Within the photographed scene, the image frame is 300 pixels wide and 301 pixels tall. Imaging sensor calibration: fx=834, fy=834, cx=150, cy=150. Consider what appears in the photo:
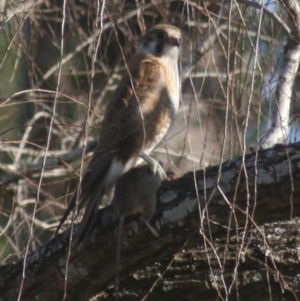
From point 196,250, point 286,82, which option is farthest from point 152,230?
point 286,82

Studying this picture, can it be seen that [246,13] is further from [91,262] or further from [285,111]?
[91,262]

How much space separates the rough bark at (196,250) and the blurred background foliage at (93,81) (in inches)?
6.2

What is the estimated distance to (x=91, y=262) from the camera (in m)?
3.49

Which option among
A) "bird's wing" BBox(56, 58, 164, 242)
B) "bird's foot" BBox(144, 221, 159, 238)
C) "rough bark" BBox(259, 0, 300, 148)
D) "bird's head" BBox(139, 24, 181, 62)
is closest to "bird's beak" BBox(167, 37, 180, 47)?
"bird's head" BBox(139, 24, 181, 62)

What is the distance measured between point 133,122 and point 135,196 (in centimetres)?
92

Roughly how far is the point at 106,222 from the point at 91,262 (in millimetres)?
195

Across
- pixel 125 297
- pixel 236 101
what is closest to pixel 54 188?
pixel 125 297

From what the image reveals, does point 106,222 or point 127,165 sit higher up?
point 127,165

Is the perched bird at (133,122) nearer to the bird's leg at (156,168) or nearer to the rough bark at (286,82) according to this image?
the bird's leg at (156,168)

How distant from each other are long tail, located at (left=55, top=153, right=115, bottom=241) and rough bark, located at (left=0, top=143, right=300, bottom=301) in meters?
0.04

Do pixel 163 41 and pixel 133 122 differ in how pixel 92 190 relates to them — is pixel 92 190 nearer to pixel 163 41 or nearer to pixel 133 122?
pixel 133 122

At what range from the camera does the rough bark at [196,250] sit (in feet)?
10.3

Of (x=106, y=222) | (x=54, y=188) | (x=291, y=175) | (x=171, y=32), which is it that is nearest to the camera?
(x=291, y=175)

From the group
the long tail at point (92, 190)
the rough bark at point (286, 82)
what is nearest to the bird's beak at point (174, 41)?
the long tail at point (92, 190)
